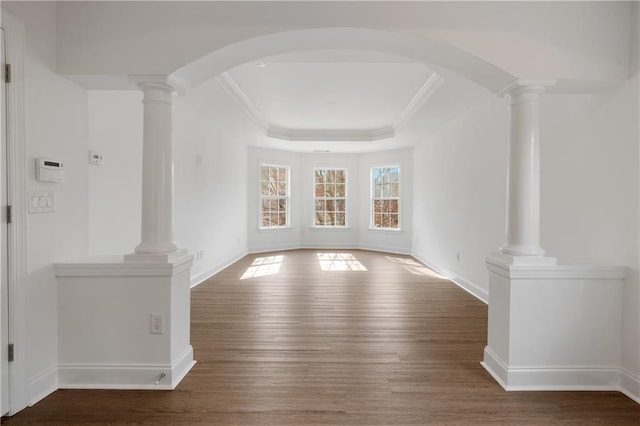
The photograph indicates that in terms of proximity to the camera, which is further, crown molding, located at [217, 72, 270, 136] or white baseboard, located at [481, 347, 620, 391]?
crown molding, located at [217, 72, 270, 136]

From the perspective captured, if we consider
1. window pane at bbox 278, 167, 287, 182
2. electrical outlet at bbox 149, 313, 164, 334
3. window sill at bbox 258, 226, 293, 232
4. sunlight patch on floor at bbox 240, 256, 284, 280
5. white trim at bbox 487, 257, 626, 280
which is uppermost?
window pane at bbox 278, 167, 287, 182

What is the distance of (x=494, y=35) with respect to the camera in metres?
2.30

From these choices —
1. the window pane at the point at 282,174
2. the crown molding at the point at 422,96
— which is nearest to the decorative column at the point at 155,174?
the crown molding at the point at 422,96

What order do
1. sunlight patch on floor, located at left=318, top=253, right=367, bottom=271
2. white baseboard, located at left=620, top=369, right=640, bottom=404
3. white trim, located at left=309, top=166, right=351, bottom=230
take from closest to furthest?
white baseboard, located at left=620, top=369, right=640, bottom=404 < sunlight patch on floor, located at left=318, top=253, right=367, bottom=271 < white trim, located at left=309, top=166, right=351, bottom=230

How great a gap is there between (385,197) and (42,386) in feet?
23.7

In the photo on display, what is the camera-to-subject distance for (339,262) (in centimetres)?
694

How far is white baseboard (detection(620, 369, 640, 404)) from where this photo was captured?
7.34 feet

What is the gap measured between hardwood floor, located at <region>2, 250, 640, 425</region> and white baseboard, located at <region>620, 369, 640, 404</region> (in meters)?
0.05

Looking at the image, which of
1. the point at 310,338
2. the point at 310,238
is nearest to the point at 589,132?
the point at 310,338

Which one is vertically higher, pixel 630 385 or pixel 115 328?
pixel 115 328

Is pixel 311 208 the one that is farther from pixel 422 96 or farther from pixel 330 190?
pixel 422 96

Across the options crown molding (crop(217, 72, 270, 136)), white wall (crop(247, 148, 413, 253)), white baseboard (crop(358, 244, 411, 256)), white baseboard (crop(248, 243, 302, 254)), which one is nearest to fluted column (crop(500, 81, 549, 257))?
crown molding (crop(217, 72, 270, 136))

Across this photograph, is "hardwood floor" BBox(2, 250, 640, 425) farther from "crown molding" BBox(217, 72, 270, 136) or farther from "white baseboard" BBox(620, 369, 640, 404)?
"crown molding" BBox(217, 72, 270, 136)

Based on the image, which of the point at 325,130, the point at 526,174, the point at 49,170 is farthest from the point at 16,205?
the point at 325,130
